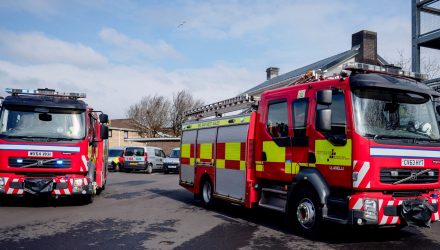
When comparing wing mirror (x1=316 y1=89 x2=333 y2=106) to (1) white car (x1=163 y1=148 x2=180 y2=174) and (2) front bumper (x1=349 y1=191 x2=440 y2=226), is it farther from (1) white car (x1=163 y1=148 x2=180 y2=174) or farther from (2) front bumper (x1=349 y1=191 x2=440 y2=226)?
(1) white car (x1=163 y1=148 x2=180 y2=174)

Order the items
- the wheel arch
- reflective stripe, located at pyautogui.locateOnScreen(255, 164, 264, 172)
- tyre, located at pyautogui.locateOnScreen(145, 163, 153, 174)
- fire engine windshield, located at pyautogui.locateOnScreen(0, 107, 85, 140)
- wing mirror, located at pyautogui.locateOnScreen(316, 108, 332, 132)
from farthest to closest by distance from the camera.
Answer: tyre, located at pyautogui.locateOnScreen(145, 163, 153, 174)
fire engine windshield, located at pyautogui.locateOnScreen(0, 107, 85, 140)
reflective stripe, located at pyautogui.locateOnScreen(255, 164, 264, 172)
the wheel arch
wing mirror, located at pyautogui.locateOnScreen(316, 108, 332, 132)

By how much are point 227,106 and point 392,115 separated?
4.60 m

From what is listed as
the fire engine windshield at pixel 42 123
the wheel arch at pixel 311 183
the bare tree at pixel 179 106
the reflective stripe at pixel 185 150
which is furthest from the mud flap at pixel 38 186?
the bare tree at pixel 179 106

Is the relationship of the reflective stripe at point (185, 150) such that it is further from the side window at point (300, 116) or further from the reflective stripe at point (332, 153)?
the reflective stripe at point (332, 153)

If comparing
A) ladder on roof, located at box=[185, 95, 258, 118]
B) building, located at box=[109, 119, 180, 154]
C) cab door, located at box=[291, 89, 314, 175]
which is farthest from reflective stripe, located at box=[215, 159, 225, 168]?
building, located at box=[109, 119, 180, 154]

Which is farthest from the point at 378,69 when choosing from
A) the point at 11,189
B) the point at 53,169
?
the point at 11,189

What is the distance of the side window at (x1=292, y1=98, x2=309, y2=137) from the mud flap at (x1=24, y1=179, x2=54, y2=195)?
19.1 ft

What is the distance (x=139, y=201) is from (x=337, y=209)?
7064 millimetres

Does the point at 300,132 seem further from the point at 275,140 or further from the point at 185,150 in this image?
the point at 185,150

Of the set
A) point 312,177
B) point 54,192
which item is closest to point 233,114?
point 312,177

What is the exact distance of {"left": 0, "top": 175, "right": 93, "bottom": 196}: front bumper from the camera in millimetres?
9930

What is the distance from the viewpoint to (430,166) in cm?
704

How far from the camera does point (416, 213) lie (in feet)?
22.1

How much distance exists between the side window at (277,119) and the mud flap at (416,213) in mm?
2494
